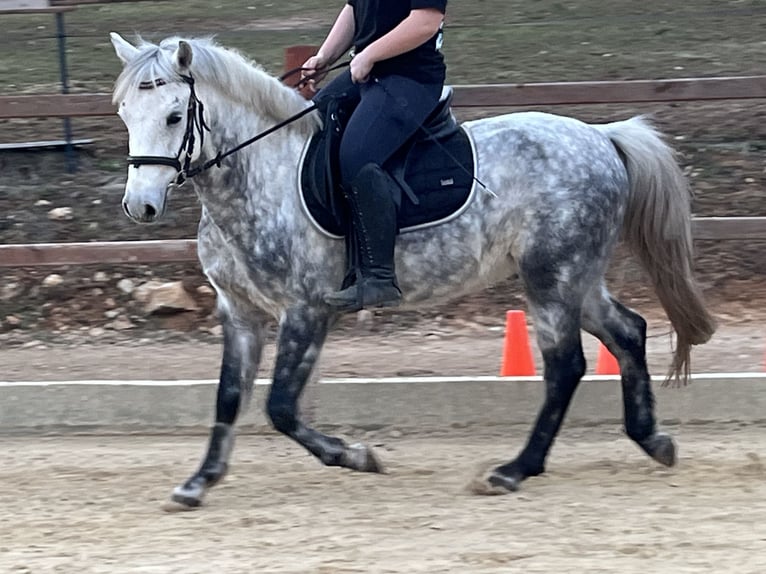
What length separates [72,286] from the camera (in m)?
8.82

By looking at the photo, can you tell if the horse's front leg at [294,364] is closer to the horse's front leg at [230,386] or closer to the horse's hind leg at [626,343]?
the horse's front leg at [230,386]

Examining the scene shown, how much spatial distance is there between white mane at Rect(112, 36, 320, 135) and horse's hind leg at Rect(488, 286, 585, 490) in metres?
1.35

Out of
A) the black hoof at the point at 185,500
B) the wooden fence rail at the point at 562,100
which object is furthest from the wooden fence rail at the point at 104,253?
the black hoof at the point at 185,500

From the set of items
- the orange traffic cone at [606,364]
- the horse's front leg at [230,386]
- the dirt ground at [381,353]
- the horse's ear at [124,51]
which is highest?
the horse's ear at [124,51]

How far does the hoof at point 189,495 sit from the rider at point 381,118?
100 centimetres

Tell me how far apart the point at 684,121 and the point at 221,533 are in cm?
682

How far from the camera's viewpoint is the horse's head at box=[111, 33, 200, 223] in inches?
196

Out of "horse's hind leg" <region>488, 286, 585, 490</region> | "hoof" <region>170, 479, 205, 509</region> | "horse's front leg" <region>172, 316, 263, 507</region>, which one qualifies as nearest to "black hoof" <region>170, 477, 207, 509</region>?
"hoof" <region>170, 479, 205, 509</region>

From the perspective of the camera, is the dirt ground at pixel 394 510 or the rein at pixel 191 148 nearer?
the dirt ground at pixel 394 510

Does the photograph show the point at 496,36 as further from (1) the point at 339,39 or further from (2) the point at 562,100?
(1) the point at 339,39

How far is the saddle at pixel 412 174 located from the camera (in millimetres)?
5422

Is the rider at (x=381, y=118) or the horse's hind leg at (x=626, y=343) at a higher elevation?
the rider at (x=381, y=118)

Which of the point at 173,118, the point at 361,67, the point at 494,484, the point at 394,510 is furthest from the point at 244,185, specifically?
the point at 494,484

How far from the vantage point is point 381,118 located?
534cm
